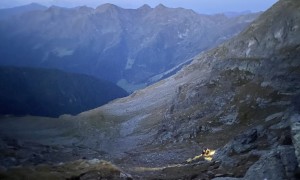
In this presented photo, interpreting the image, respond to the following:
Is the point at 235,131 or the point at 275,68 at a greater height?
the point at 275,68

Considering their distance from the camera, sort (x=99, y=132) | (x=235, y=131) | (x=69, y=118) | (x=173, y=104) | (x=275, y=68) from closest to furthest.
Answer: (x=235, y=131)
(x=275, y=68)
(x=173, y=104)
(x=99, y=132)
(x=69, y=118)

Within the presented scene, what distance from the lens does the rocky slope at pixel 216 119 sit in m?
49.7

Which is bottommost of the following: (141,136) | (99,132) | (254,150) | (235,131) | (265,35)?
(254,150)

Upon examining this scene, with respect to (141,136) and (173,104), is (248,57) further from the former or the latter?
(141,136)

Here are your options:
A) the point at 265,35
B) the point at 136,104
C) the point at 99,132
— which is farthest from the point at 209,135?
the point at 136,104

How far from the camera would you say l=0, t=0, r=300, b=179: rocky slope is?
49.7 m

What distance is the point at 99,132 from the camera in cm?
11656

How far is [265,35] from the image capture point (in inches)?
3947

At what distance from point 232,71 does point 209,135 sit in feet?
87.0

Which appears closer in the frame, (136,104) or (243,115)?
(243,115)

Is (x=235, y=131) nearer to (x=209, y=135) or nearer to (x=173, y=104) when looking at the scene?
(x=209, y=135)

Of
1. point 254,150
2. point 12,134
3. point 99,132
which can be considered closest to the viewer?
point 254,150

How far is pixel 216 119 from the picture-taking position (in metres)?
83.2

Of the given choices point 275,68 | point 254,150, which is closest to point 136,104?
point 275,68
